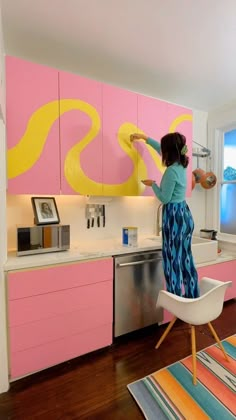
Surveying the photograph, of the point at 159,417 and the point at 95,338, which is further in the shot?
the point at 95,338

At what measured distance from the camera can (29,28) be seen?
1639 millimetres

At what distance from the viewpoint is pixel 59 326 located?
1.68 metres

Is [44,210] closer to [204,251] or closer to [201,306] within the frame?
[201,306]

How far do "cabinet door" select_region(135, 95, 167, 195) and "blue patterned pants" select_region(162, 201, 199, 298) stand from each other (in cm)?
60

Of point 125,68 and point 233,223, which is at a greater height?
point 125,68

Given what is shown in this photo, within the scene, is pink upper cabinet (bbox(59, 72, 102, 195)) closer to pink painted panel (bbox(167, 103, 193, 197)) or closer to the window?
pink painted panel (bbox(167, 103, 193, 197))

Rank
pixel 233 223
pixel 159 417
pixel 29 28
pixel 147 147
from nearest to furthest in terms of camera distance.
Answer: pixel 159 417 → pixel 29 28 → pixel 147 147 → pixel 233 223

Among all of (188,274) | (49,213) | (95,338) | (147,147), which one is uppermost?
(147,147)

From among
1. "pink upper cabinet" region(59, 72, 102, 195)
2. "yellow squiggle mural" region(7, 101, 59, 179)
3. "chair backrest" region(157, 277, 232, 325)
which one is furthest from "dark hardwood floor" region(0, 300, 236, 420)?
"yellow squiggle mural" region(7, 101, 59, 179)

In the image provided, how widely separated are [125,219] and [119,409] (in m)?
1.64

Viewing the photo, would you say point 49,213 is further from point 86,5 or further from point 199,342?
point 199,342

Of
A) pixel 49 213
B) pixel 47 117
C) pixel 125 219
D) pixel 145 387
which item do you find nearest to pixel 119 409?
pixel 145 387

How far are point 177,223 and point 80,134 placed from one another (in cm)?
108

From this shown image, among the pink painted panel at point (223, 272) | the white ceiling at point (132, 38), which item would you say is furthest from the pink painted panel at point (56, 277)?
the white ceiling at point (132, 38)
